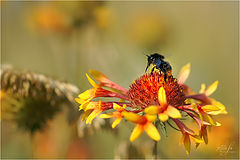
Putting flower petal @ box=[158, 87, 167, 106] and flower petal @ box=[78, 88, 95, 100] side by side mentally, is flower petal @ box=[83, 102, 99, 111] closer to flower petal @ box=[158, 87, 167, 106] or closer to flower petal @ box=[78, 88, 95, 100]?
flower petal @ box=[78, 88, 95, 100]

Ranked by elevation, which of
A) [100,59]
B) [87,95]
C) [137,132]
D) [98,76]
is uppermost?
[100,59]

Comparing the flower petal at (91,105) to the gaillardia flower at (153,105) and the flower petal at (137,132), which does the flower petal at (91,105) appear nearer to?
the gaillardia flower at (153,105)

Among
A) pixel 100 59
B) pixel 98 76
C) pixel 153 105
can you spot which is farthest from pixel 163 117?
pixel 100 59

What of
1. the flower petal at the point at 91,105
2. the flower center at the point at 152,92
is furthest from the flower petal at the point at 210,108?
the flower petal at the point at 91,105

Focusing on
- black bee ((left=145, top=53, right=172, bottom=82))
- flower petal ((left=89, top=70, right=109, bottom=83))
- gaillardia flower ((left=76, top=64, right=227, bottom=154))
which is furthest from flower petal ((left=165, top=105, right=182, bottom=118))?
flower petal ((left=89, top=70, right=109, bottom=83))

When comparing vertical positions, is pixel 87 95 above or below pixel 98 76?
below

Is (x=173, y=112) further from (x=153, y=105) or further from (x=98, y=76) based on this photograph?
(x=98, y=76)
